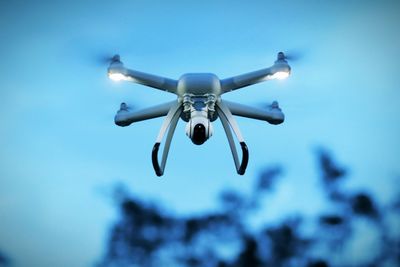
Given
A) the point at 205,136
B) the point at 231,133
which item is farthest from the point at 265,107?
the point at 205,136

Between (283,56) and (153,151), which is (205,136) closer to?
(153,151)

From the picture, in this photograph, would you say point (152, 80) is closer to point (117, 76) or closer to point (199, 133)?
point (117, 76)

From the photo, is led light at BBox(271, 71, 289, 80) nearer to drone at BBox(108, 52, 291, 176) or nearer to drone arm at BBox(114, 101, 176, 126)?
drone at BBox(108, 52, 291, 176)

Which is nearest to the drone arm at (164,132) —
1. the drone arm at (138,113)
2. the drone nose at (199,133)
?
the drone arm at (138,113)

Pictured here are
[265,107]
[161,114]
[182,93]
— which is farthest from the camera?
[265,107]

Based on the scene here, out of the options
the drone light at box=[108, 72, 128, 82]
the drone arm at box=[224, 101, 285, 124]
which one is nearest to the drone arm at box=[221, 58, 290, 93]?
the drone arm at box=[224, 101, 285, 124]

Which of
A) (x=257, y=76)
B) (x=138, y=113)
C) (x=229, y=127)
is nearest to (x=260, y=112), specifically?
(x=257, y=76)
